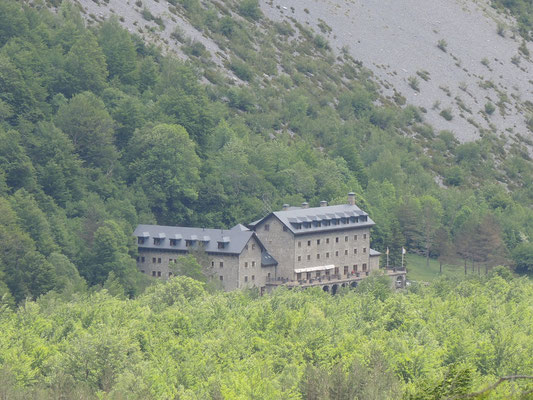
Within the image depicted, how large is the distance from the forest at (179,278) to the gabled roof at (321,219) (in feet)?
27.6

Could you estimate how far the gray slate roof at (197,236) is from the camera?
15900 cm

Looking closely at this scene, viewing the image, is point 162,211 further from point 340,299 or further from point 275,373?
point 275,373

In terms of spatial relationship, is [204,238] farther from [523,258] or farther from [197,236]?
[523,258]

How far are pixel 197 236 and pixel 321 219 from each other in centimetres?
1267

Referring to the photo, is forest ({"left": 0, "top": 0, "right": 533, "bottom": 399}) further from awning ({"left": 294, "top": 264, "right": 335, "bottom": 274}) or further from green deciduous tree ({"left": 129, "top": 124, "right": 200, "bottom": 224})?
awning ({"left": 294, "top": 264, "right": 335, "bottom": 274})

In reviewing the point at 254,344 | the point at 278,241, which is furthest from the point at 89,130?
the point at 254,344

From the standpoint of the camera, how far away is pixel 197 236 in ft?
527

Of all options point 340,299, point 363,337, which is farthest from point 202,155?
point 363,337

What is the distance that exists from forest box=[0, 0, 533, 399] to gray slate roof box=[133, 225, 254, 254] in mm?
2454

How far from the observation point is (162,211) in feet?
566

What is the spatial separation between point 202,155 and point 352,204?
20.3 meters

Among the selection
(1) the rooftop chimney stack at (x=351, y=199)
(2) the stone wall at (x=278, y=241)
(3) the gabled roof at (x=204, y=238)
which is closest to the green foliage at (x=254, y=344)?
(3) the gabled roof at (x=204, y=238)

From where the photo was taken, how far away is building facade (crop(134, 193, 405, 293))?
159125 millimetres

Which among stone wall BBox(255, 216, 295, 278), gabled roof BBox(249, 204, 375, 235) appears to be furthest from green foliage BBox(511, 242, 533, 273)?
stone wall BBox(255, 216, 295, 278)
